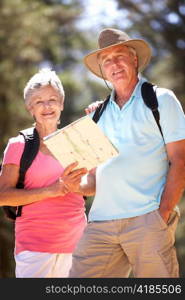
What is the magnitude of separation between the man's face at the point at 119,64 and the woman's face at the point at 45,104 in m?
0.53

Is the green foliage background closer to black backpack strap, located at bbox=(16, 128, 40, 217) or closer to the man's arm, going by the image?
black backpack strap, located at bbox=(16, 128, 40, 217)

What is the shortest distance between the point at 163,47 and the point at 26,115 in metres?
3.67

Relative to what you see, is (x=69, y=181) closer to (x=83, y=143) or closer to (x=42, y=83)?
(x=83, y=143)

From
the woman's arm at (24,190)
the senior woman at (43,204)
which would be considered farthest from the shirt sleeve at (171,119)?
the senior woman at (43,204)

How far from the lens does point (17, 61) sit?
15227 millimetres

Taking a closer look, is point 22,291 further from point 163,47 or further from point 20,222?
point 163,47

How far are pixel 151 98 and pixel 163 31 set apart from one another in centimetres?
1150

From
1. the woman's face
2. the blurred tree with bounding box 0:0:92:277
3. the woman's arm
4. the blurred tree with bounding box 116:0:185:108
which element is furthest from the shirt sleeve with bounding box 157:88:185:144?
the blurred tree with bounding box 116:0:185:108

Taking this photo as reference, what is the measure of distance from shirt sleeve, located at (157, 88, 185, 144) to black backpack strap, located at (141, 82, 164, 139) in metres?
0.02

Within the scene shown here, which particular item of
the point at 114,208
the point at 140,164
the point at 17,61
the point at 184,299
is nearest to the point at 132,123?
the point at 140,164

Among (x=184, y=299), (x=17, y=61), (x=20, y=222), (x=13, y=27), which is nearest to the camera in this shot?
(x=184, y=299)

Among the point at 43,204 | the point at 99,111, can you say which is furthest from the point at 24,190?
the point at 99,111

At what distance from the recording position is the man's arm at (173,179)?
3.71m

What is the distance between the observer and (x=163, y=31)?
1502 centimetres
